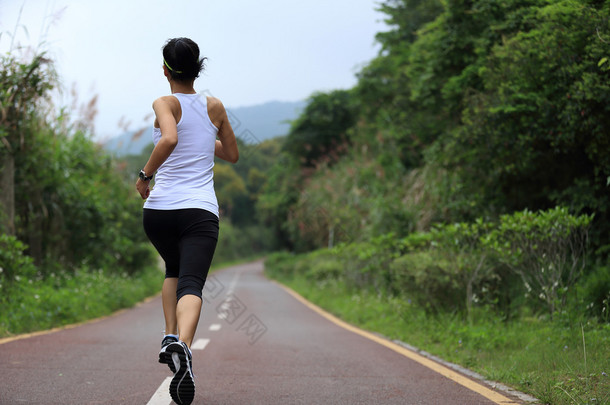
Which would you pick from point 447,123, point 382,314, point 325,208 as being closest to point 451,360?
point 382,314

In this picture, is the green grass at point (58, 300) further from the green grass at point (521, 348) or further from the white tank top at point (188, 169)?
the white tank top at point (188, 169)

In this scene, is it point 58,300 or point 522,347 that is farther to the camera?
point 58,300

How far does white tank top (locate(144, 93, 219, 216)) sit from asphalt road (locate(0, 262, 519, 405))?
129 cm

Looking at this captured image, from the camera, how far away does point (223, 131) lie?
12.3ft

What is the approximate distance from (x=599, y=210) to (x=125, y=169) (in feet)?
45.9

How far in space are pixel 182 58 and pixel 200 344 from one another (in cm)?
438

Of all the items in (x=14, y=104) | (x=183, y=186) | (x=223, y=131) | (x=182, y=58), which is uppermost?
(x=14, y=104)

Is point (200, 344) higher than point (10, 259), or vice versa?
point (10, 259)

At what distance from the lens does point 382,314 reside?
10500 mm

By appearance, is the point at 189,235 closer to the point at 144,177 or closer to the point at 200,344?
the point at 144,177

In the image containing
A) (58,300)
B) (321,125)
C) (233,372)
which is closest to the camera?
(233,372)

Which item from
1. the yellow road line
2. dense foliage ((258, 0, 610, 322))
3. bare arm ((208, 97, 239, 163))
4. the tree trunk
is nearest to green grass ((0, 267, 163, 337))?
the tree trunk

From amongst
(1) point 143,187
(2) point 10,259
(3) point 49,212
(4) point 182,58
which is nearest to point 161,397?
(1) point 143,187

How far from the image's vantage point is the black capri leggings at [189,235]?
341 centimetres
